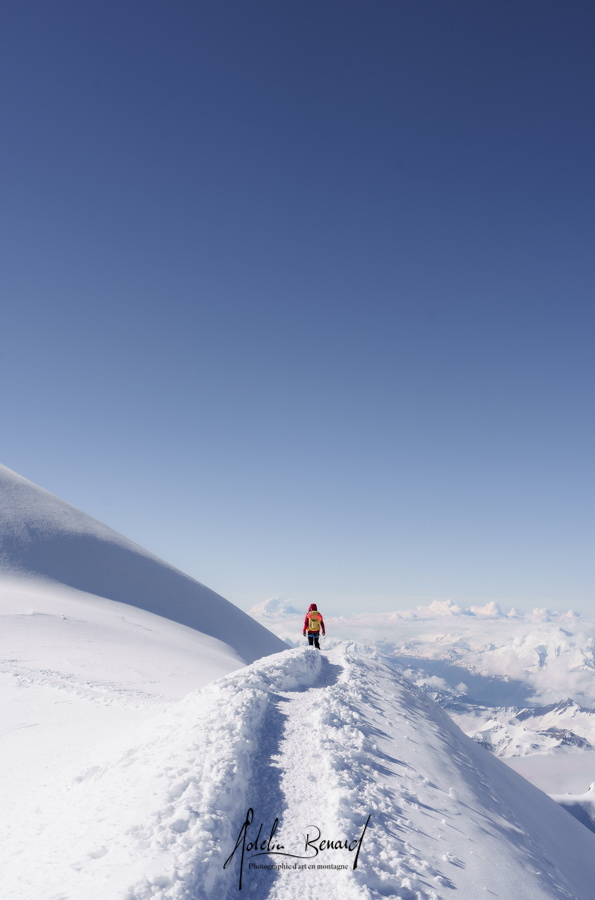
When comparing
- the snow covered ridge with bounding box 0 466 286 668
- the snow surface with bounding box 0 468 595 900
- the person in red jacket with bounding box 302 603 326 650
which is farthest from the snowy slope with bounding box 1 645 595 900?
the snow covered ridge with bounding box 0 466 286 668

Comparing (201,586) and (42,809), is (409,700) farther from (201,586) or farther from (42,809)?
(201,586)

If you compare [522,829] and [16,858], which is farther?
[522,829]

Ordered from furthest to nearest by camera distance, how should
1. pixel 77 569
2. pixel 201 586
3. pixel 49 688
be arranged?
pixel 201 586 < pixel 77 569 < pixel 49 688

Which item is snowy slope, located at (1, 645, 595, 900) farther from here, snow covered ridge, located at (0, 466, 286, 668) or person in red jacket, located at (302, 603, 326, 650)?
snow covered ridge, located at (0, 466, 286, 668)

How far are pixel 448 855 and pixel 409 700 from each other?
11.0 m

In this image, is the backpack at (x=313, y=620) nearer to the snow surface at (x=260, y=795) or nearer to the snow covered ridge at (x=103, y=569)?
the snow surface at (x=260, y=795)

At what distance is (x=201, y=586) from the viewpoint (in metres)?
68.6

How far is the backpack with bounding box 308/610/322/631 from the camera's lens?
2114 cm

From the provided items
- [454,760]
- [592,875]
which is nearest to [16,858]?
[454,760]

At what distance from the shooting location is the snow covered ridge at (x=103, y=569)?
49.7m

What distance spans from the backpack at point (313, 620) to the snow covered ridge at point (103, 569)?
25.4m

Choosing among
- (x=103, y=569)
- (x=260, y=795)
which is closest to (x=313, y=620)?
(x=260, y=795)

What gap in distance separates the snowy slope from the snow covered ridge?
113ft

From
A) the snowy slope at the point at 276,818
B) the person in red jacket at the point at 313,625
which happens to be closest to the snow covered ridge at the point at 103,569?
the person in red jacket at the point at 313,625
